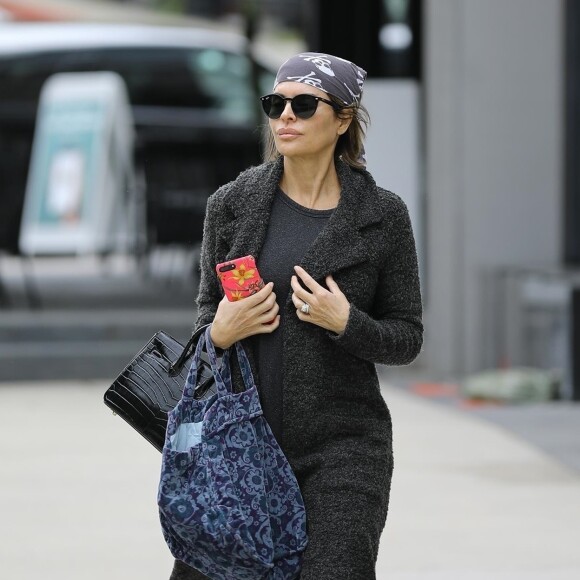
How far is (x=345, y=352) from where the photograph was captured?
11.4 feet

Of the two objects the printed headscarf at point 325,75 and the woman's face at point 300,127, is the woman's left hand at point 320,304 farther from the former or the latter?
the printed headscarf at point 325,75

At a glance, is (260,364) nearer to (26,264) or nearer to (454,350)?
(454,350)

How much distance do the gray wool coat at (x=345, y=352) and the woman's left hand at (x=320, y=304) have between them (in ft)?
0.08

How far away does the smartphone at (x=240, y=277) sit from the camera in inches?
132

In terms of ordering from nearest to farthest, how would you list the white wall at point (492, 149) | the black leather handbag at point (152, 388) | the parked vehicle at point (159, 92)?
the black leather handbag at point (152, 388)
the white wall at point (492, 149)
the parked vehicle at point (159, 92)

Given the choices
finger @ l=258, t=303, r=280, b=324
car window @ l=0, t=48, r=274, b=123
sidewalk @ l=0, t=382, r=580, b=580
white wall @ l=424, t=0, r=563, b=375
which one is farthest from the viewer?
car window @ l=0, t=48, r=274, b=123

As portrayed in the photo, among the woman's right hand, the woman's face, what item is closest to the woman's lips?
the woman's face

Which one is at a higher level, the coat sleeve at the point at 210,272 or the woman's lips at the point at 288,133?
the woman's lips at the point at 288,133

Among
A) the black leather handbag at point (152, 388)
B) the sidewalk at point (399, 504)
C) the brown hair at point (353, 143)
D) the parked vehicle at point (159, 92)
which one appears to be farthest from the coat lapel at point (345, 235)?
the parked vehicle at point (159, 92)

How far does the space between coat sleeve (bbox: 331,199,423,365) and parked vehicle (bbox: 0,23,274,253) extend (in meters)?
11.2

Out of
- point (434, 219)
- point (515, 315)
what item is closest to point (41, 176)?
point (434, 219)

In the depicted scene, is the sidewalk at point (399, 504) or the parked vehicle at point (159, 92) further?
the parked vehicle at point (159, 92)

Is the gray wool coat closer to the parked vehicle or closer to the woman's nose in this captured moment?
the woman's nose

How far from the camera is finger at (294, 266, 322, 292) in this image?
10.9ft
